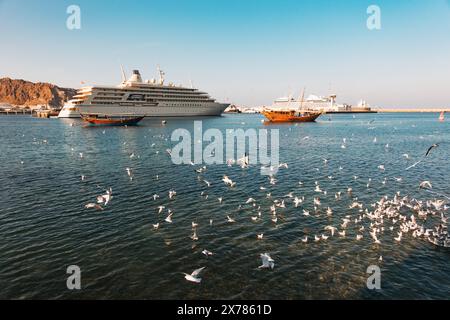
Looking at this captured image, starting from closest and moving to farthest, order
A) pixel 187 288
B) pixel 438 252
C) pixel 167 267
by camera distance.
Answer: pixel 187 288, pixel 167 267, pixel 438 252

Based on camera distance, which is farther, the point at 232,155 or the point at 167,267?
the point at 232,155

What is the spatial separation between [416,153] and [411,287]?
40.7 meters

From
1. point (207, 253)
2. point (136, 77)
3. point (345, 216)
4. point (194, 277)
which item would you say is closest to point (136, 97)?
point (136, 77)

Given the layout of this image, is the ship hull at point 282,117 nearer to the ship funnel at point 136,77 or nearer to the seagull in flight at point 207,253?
the ship funnel at point 136,77

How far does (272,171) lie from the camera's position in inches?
1249

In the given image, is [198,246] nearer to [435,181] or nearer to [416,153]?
[435,181]

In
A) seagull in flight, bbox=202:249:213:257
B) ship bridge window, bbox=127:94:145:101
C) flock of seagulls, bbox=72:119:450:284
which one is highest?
ship bridge window, bbox=127:94:145:101

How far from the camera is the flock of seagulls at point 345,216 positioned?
15.6 m

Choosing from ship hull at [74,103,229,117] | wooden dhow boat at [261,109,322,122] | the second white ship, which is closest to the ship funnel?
the second white ship

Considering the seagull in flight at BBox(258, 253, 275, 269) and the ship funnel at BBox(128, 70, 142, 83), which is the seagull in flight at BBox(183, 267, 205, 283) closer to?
the seagull in flight at BBox(258, 253, 275, 269)

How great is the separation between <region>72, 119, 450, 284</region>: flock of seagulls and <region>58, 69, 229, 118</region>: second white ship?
115 m

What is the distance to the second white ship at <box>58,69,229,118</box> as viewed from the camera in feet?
409

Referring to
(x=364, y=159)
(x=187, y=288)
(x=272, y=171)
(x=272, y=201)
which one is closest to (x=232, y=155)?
(x=272, y=171)

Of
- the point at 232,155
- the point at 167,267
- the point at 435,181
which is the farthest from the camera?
the point at 232,155
